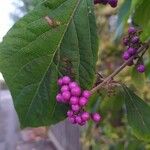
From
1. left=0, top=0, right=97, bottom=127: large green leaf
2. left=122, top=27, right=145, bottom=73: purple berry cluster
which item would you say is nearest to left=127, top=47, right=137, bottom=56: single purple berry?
left=122, top=27, right=145, bottom=73: purple berry cluster

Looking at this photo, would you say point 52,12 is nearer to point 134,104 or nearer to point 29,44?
point 29,44

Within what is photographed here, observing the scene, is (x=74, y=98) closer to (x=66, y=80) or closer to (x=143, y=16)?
(x=66, y=80)

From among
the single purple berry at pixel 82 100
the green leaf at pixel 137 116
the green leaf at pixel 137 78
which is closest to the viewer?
the single purple berry at pixel 82 100

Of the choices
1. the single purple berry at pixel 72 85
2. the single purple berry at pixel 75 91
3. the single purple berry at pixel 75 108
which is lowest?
the single purple berry at pixel 75 108

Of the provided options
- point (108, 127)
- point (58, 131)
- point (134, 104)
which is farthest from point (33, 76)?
point (58, 131)

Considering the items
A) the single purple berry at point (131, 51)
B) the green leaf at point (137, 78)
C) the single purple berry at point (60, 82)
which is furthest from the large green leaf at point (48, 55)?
the green leaf at point (137, 78)

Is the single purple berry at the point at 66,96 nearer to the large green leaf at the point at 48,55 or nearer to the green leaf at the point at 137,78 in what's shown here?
the large green leaf at the point at 48,55
